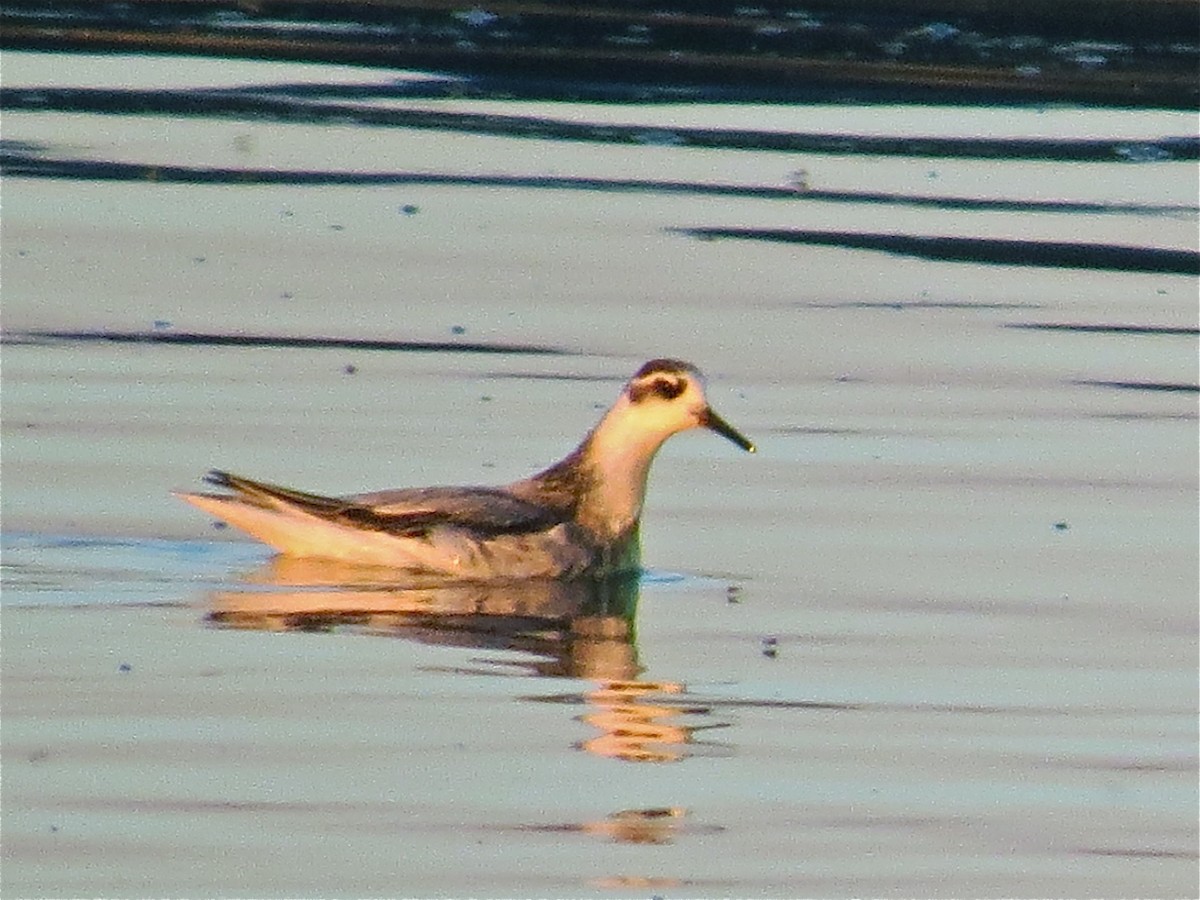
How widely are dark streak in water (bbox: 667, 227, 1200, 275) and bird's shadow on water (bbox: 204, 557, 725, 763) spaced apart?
297 inches

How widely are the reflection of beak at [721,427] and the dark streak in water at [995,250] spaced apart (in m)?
6.79

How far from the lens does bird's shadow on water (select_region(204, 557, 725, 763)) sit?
10.8 metres

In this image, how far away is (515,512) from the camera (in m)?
13.5

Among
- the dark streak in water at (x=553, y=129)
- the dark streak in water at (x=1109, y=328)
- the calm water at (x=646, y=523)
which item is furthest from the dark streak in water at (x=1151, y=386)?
the dark streak in water at (x=553, y=129)

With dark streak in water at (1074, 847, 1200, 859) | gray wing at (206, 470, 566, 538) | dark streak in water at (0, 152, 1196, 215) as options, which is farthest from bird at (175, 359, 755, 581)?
dark streak in water at (0, 152, 1196, 215)

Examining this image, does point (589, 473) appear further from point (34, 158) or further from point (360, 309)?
point (34, 158)

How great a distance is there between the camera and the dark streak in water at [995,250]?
20.7m

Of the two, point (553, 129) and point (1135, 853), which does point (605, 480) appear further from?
point (553, 129)

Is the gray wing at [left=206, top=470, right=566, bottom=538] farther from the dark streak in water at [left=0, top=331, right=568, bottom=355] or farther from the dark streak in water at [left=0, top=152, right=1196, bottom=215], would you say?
the dark streak in water at [left=0, top=152, right=1196, bottom=215]

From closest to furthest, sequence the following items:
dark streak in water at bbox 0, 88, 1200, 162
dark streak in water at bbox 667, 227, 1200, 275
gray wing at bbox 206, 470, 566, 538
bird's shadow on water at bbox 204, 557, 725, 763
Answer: bird's shadow on water at bbox 204, 557, 725, 763 < gray wing at bbox 206, 470, 566, 538 < dark streak in water at bbox 667, 227, 1200, 275 < dark streak in water at bbox 0, 88, 1200, 162

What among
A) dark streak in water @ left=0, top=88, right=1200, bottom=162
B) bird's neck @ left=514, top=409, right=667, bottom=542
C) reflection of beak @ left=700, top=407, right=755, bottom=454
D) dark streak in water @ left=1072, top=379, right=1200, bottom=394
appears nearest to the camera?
bird's neck @ left=514, top=409, right=667, bottom=542

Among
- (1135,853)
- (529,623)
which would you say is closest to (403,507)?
(529,623)

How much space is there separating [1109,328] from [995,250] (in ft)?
8.06

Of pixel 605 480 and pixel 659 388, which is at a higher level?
pixel 659 388
